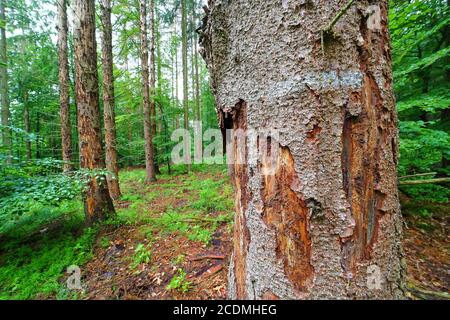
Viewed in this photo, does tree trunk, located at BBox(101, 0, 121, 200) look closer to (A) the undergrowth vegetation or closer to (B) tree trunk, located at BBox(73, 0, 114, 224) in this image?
(A) the undergrowth vegetation

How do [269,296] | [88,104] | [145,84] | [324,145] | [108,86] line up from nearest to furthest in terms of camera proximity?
1. [324,145]
2. [269,296]
3. [88,104]
4. [108,86]
5. [145,84]

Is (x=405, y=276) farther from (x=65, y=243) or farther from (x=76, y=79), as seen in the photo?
(x=76, y=79)

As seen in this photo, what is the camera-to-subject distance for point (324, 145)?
75 cm

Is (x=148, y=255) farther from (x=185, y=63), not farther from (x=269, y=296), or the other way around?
(x=185, y=63)

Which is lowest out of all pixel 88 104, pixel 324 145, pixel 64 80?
pixel 324 145

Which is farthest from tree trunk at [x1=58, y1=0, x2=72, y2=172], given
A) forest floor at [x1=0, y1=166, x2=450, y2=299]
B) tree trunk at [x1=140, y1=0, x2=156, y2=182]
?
forest floor at [x1=0, y1=166, x2=450, y2=299]

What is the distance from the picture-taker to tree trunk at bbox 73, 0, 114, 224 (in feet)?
11.5

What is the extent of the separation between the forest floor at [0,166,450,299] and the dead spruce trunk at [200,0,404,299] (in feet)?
3.36

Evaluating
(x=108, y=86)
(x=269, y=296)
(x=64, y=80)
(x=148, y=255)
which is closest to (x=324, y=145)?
(x=269, y=296)

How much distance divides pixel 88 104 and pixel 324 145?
4172 mm

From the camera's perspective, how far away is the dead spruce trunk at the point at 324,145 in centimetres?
74

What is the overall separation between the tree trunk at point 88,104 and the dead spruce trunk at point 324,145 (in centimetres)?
357

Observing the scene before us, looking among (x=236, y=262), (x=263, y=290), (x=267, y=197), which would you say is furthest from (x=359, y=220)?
(x=236, y=262)

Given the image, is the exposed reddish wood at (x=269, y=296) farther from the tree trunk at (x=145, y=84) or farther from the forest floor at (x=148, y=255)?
the tree trunk at (x=145, y=84)
